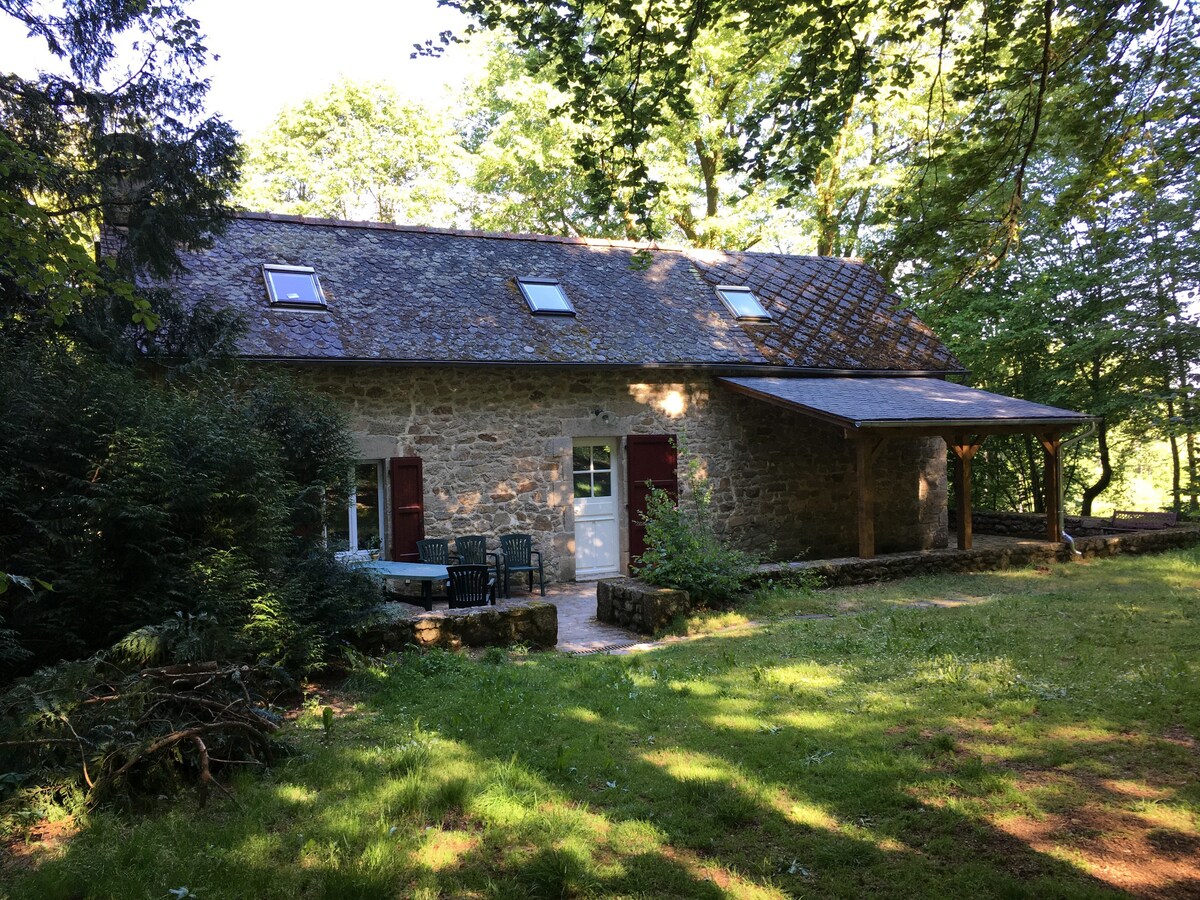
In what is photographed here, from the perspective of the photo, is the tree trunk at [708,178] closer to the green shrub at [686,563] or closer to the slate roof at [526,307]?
the slate roof at [526,307]

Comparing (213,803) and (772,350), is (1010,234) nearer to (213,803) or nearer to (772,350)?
(213,803)

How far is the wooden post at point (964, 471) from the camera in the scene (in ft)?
38.3

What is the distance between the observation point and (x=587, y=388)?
36.0ft

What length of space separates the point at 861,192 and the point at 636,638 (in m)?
16.1

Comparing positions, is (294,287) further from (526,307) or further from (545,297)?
(545,297)

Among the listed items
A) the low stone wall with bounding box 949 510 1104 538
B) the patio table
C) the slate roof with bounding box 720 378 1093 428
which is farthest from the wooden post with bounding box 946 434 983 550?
the patio table

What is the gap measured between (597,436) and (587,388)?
71cm

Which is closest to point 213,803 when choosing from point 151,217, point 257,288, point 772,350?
point 151,217

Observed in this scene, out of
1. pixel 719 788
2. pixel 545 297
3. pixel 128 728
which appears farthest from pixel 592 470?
pixel 128 728

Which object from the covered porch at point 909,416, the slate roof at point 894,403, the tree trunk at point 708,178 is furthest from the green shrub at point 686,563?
the tree trunk at point 708,178

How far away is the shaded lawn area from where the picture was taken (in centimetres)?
294

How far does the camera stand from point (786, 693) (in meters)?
5.22

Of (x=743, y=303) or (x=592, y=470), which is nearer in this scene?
(x=592, y=470)

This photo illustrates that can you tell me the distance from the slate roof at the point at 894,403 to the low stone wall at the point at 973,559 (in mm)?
1772
